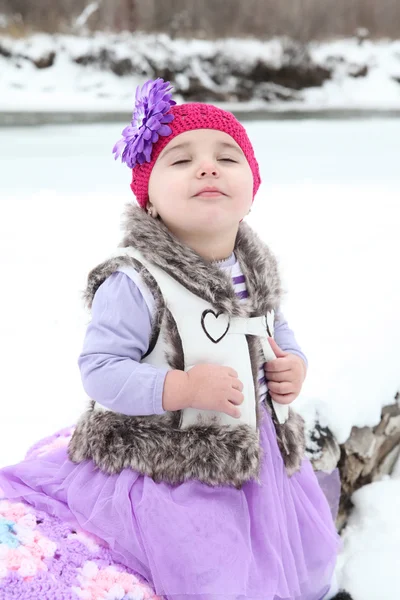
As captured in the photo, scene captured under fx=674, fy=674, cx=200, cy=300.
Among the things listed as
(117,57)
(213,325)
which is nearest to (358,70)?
(117,57)

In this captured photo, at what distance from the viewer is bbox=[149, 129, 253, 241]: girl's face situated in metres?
0.92

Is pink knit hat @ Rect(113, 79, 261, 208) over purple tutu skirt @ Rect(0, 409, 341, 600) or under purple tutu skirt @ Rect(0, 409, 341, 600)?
over

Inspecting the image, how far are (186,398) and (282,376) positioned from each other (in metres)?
0.19

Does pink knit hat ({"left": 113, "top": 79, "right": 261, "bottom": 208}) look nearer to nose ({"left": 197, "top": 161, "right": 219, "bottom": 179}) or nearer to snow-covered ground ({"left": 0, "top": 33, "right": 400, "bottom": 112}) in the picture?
nose ({"left": 197, "top": 161, "right": 219, "bottom": 179})

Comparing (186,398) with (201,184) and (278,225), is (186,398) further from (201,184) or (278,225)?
(278,225)

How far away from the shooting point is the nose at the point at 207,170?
91cm

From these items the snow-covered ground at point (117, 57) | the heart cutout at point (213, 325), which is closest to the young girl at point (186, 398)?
the heart cutout at point (213, 325)

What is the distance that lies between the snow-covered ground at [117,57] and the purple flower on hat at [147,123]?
3968 mm

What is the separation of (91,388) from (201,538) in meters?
0.24

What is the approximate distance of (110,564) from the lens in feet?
2.85

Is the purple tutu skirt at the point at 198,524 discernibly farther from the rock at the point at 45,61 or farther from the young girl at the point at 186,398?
the rock at the point at 45,61

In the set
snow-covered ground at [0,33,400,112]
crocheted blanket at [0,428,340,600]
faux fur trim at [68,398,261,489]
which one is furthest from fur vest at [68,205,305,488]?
snow-covered ground at [0,33,400,112]

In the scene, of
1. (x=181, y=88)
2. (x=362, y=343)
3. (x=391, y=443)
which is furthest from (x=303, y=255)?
(x=181, y=88)

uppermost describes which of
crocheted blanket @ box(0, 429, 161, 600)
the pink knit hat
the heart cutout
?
the pink knit hat
